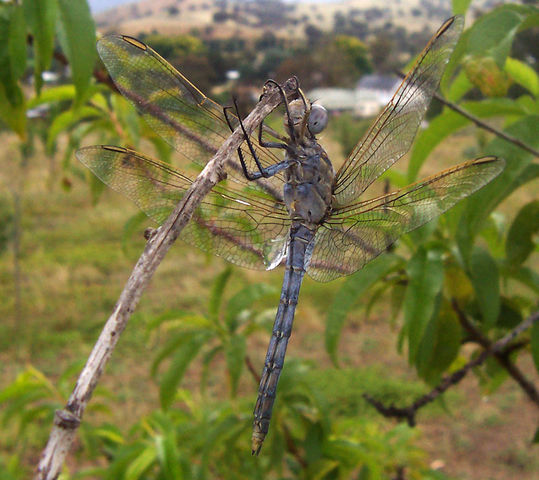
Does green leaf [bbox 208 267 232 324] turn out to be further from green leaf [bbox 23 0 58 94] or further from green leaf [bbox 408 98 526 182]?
green leaf [bbox 23 0 58 94]

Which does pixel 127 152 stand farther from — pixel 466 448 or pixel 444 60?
pixel 466 448

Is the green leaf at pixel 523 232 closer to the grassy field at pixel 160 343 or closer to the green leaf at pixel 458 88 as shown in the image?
the green leaf at pixel 458 88

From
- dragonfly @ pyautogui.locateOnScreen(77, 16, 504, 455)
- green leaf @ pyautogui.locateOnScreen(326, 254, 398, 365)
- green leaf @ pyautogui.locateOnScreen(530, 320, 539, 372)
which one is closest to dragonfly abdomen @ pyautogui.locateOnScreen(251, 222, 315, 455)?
dragonfly @ pyautogui.locateOnScreen(77, 16, 504, 455)

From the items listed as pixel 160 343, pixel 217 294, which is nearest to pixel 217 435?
pixel 217 294

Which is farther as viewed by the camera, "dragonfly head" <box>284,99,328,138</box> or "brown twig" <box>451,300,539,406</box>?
"brown twig" <box>451,300,539,406</box>

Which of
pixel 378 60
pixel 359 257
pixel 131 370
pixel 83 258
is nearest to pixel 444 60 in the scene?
pixel 359 257

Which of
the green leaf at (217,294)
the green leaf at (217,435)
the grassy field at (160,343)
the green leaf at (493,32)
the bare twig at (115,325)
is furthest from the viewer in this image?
the grassy field at (160,343)

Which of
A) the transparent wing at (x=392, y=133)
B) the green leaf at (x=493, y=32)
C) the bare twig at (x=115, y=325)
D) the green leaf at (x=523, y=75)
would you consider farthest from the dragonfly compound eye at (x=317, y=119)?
the green leaf at (x=523, y=75)
